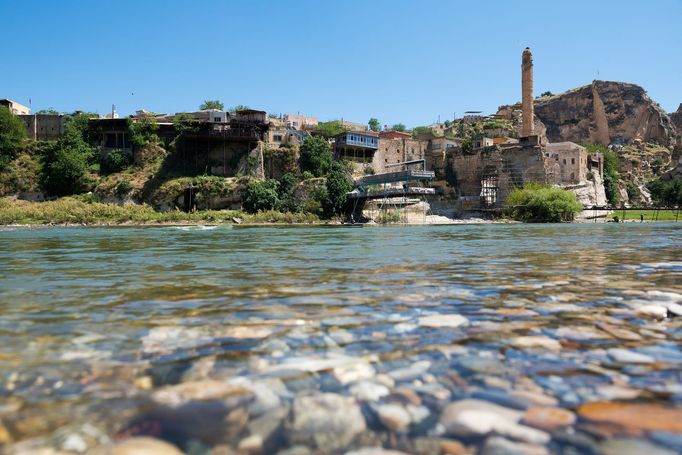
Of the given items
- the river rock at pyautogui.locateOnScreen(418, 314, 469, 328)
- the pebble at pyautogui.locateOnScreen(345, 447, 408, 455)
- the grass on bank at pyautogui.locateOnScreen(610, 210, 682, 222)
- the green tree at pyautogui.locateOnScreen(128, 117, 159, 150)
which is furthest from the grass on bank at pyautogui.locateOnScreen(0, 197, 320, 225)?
the pebble at pyautogui.locateOnScreen(345, 447, 408, 455)

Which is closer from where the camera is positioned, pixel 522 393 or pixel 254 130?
pixel 522 393

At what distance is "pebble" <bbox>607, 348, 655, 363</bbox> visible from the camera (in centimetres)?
208

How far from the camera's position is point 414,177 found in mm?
40375

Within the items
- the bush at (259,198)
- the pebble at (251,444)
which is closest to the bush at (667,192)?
the bush at (259,198)

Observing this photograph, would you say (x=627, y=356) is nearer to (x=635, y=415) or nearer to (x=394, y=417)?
(x=635, y=415)

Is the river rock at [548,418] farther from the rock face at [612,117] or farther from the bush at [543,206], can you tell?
the rock face at [612,117]

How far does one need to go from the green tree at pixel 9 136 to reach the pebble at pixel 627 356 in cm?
5860

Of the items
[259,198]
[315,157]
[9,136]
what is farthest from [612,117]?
[9,136]

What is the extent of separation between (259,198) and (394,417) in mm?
42721

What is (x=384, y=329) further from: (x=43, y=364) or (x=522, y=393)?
(x=43, y=364)

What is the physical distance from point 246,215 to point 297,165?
11.6 m

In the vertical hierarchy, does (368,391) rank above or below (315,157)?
below

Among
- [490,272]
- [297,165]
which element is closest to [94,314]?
[490,272]

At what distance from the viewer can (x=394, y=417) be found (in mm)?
1553
